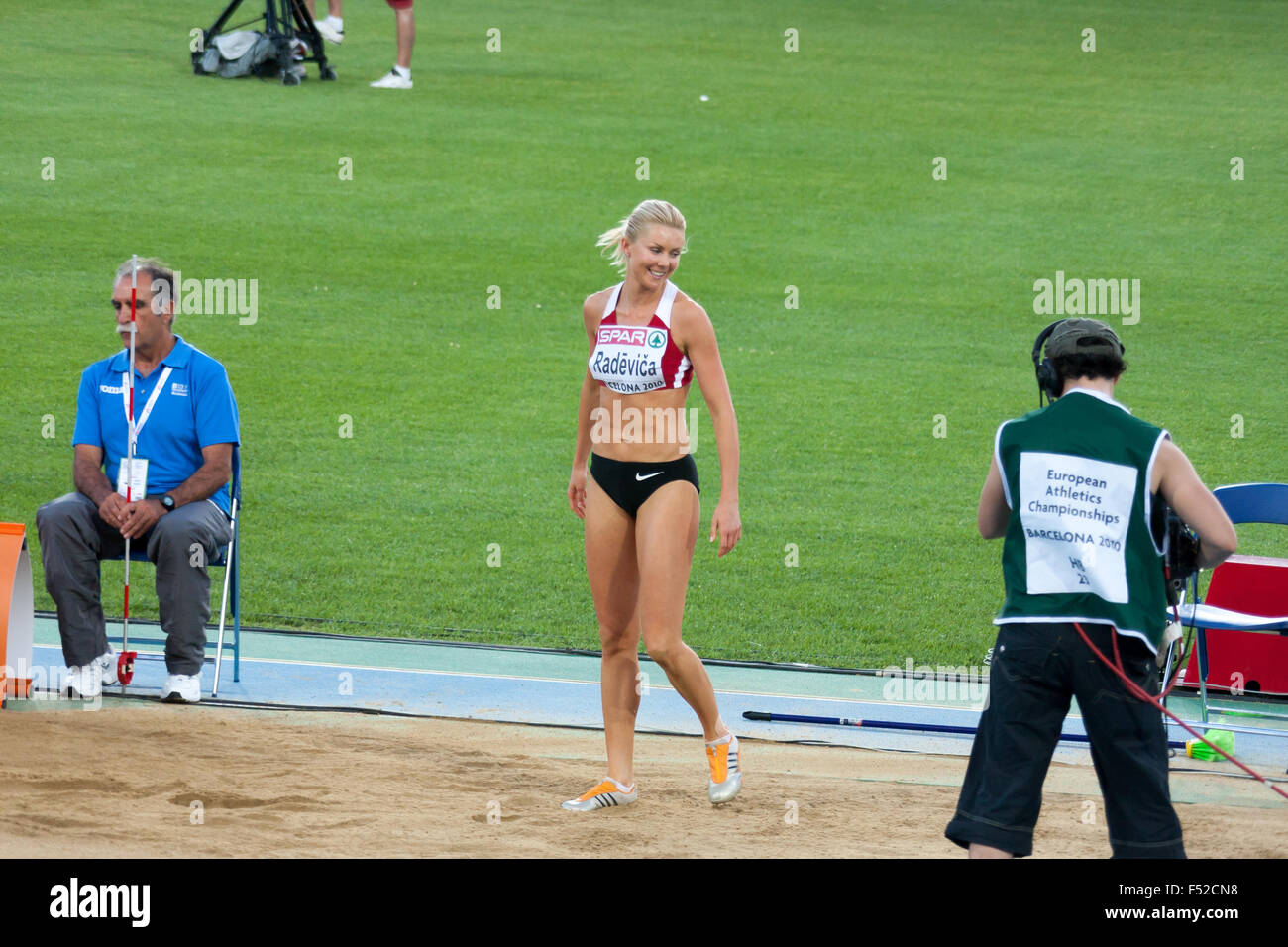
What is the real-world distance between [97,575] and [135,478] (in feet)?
1.62

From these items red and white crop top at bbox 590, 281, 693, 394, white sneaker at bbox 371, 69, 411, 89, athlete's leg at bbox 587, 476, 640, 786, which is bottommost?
athlete's leg at bbox 587, 476, 640, 786

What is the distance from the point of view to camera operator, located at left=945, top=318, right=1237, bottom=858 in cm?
456

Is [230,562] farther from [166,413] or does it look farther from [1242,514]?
[1242,514]

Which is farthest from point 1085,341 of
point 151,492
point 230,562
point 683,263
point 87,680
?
point 683,263

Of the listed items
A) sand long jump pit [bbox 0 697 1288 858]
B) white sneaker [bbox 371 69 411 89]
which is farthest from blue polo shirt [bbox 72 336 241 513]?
white sneaker [bbox 371 69 411 89]

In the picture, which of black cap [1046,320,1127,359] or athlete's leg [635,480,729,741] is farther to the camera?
athlete's leg [635,480,729,741]

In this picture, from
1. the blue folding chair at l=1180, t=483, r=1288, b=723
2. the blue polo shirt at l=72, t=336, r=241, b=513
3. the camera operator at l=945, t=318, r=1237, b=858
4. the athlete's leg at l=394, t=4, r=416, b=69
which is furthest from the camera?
the athlete's leg at l=394, t=4, r=416, b=69

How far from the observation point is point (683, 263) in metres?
17.9

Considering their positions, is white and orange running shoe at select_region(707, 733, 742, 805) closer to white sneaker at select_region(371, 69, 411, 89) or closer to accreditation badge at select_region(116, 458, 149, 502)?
accreditation badge at select_region(116, 458, 149, 502)

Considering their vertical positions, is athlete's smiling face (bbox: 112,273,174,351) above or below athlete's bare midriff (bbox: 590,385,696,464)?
above

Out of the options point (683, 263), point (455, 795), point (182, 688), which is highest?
point (683, 263)

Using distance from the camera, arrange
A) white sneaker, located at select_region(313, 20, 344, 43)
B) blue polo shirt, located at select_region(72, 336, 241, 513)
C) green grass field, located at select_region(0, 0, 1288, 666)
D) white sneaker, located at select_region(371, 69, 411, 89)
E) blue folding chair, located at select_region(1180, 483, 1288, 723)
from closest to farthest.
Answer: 1. blue folding chair, located at select_region(1180, 483, 1288, 723)
2. blue polo shirt, located at select_region(72, 336, 241, 513)
3. green grass field, located at select_region(0, 0, 1288, 666)
4. white sneaker, located at select_region(371, 69, 411, 89)
5. white sneaker, located at select_region(313, 20, 344, 43)

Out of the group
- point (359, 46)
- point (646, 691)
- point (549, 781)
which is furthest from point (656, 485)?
point (359, 46)

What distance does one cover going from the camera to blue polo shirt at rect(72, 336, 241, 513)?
7.78m
